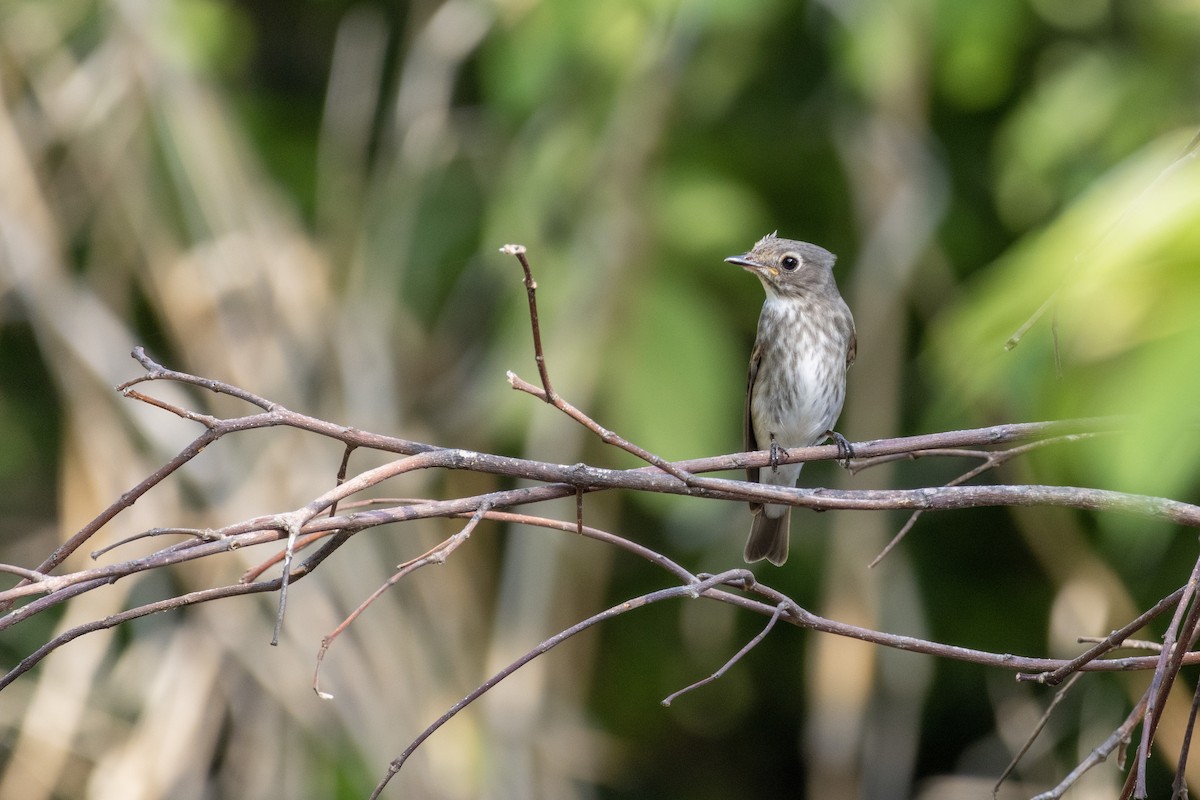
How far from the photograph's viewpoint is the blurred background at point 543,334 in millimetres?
4441

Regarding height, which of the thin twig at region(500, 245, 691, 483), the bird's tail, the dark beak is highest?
the dark beak

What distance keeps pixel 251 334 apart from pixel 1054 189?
297cm

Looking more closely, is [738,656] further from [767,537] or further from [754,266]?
[767,537]

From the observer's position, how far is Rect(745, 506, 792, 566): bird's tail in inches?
174

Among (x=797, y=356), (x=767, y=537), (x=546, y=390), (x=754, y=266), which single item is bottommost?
(x=767, y=537)

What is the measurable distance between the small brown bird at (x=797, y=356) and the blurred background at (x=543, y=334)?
0.62 feet

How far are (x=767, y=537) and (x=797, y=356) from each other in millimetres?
667

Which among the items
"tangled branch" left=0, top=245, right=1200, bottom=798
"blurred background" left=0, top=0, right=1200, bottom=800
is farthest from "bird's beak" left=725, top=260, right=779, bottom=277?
"tangled branch" left=0, top=245, right=1200, bottom=798

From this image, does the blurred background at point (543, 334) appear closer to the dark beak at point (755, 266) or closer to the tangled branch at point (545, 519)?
the dark beak at point (755, 266)

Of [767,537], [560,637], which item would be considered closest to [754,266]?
[767,537]

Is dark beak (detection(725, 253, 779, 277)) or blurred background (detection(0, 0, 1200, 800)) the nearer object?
dark beak (detection(725, 253, 779, 277))

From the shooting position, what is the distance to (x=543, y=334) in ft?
14.3

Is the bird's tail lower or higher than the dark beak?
lower

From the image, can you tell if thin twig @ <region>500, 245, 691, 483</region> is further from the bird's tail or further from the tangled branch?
the bird's tail
